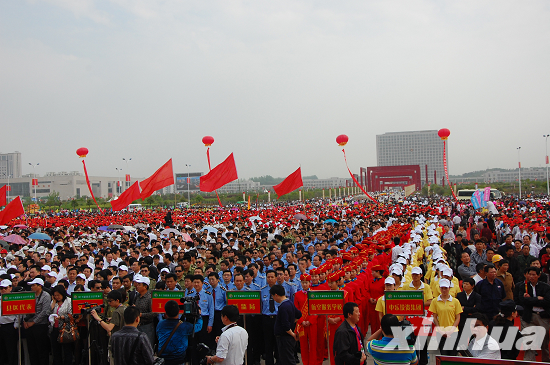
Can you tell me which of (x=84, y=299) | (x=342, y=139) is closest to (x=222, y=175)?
(x=342, y=139)

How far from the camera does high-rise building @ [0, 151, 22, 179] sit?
4261 inches

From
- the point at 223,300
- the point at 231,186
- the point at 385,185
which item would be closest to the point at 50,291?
the point at 223,300

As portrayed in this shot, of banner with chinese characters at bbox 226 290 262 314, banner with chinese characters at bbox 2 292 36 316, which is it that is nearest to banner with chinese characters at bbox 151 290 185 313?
banner with chinese characters at bbox 226 290 262 314

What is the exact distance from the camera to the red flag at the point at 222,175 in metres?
15.6

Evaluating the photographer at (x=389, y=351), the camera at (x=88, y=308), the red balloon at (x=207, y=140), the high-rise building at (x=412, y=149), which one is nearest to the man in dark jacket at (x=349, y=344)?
the photographer at (x=389, y=351)

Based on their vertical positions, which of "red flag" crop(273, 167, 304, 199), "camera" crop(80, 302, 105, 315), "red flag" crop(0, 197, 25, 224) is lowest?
"camera" crop(80, 302, 105, 315)

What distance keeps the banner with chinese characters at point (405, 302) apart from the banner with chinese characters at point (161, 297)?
2.22 meters

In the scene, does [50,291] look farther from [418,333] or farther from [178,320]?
[418,333]

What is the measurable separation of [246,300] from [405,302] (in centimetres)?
166

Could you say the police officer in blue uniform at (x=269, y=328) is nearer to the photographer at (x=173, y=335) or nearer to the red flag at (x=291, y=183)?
the photographer at (x=173, y=335)

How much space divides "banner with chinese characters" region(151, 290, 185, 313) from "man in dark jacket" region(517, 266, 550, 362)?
3.63 metres

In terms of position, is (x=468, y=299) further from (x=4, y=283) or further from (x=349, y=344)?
(x=4, y=283)

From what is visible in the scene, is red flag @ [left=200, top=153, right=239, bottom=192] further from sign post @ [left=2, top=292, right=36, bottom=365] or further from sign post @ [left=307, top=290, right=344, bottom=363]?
sign post @ [left=307, top=290, right=344, bottom=363]

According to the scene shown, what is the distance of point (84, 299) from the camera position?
5.02m
